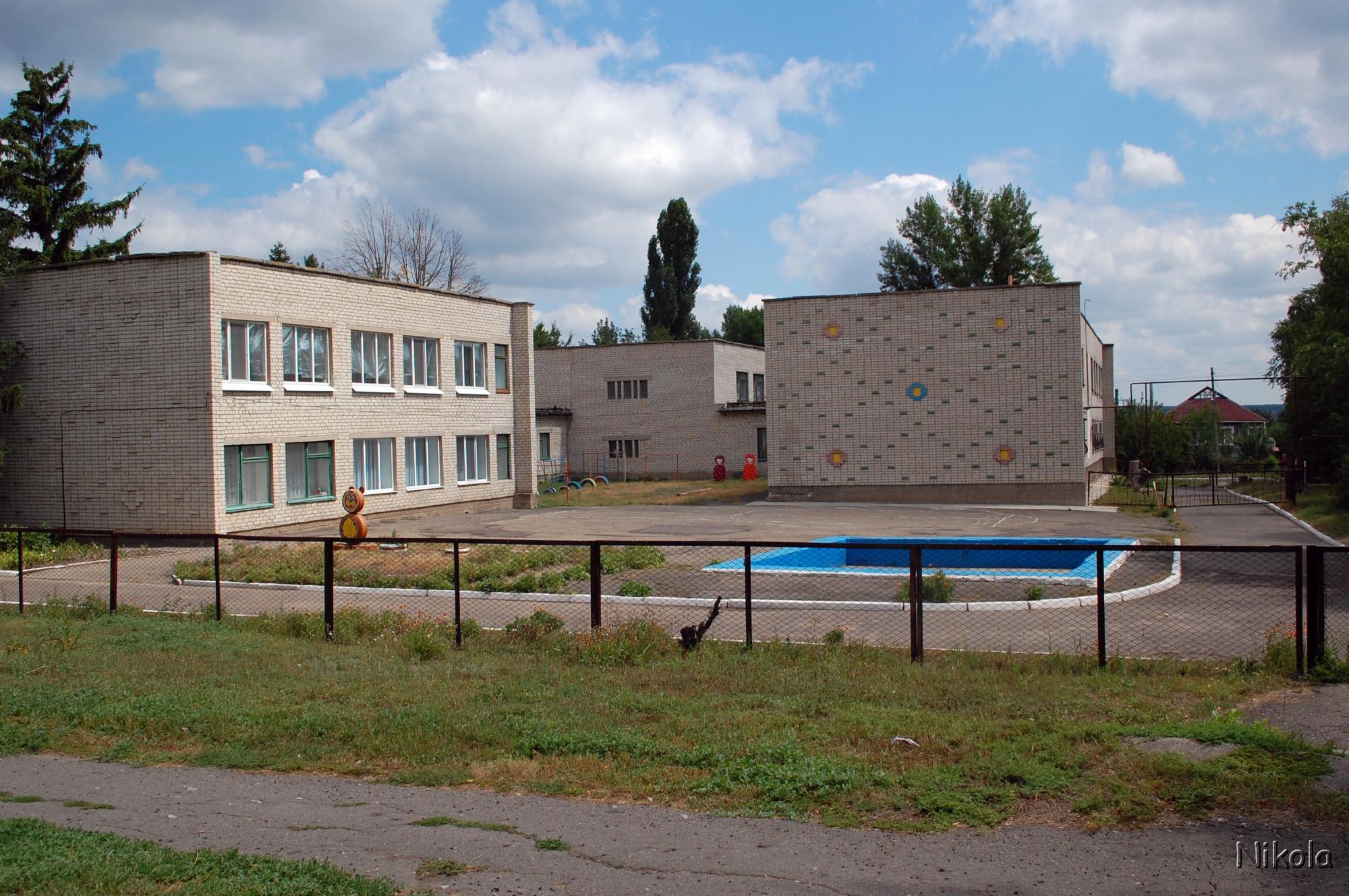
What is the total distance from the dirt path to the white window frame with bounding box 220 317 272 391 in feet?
66.9

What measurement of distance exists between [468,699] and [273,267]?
2134 centimetres

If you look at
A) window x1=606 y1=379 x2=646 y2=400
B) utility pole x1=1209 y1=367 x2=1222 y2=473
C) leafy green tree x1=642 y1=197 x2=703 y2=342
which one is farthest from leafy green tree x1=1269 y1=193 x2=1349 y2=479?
leafy green tree x1=642 y1=197 x2=703 y2=342

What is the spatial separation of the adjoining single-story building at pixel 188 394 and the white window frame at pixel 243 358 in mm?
37

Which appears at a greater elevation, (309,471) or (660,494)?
(309,471)

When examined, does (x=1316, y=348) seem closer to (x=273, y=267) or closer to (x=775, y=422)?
(x=775, y=422)

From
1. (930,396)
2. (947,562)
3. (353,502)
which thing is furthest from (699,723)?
(930,396)

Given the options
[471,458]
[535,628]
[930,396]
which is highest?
[930,396]

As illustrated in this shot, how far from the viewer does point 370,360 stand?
31.0 meters

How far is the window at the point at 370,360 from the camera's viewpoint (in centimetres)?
3036

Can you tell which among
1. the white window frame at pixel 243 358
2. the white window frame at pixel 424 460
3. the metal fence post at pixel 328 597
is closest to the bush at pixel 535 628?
Answer: the metal fence post at pixel 328 597

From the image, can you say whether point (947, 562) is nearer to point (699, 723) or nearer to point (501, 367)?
point (699, 723)

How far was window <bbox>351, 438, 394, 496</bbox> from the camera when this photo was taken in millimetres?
30516

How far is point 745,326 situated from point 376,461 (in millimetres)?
65353

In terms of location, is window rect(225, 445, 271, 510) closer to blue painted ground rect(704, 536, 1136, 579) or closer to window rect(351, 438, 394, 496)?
window rect(351, 438, 394, 496)
